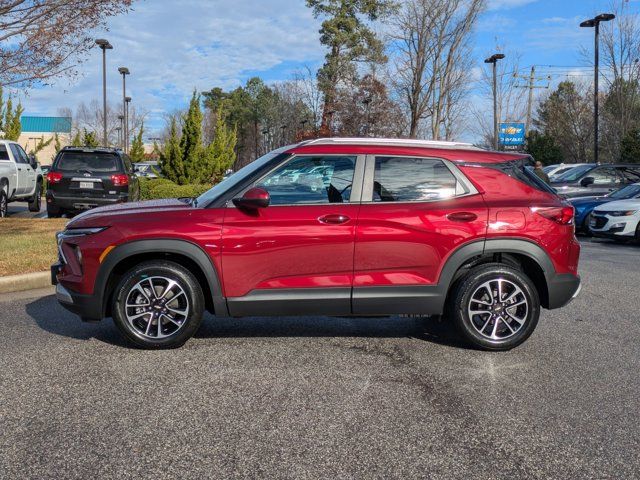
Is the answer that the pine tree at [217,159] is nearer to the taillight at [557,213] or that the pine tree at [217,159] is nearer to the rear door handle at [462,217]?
the rear door handle at [462,217]

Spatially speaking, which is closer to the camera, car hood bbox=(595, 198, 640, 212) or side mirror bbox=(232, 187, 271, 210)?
side mirror bbox=(232, 187, 271, 210)

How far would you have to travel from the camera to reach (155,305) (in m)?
5.04

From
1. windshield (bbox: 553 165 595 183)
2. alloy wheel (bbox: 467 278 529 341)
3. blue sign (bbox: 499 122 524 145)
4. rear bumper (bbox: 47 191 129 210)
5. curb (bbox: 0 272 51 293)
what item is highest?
blue sign (bbox: 499 122 524 145)

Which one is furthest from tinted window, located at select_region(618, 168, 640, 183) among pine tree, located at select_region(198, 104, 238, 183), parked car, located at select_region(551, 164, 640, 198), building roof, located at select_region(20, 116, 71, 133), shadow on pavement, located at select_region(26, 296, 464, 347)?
building roof, located at select_region(20, 116, 71, 133)

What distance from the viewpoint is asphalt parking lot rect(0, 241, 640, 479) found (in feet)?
10.5

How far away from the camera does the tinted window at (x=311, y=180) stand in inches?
202

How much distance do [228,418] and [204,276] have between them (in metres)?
1.61

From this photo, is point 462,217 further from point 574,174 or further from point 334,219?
point 574,174

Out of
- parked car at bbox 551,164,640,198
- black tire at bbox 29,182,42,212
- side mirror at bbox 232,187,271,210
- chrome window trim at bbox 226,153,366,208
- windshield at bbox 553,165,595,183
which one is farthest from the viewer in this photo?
windshield at bbox 553,165,595,183

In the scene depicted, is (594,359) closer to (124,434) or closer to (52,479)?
(124,434)

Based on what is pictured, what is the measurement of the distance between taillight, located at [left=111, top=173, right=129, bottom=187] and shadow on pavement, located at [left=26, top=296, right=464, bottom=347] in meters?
7.81

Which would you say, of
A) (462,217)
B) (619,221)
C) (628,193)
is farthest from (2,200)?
(628,193)

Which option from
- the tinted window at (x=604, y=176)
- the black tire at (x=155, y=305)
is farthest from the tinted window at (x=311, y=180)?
the tinted window at (x=604, y=176)

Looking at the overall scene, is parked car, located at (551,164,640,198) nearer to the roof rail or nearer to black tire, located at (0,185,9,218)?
the roof rail
